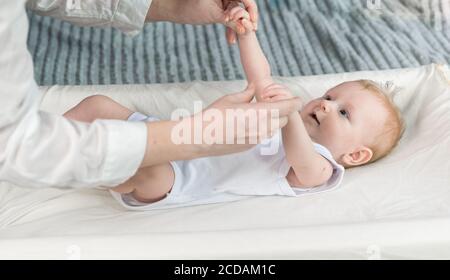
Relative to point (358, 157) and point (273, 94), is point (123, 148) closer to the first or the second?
point (273, 94)

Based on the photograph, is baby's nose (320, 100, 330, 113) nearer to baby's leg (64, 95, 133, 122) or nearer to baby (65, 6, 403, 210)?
baby (65, 6, 403, 210)

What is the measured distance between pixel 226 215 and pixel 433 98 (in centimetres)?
52

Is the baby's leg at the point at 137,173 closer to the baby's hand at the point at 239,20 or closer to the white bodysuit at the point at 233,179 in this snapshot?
the white bodysuit at the point at 233,179

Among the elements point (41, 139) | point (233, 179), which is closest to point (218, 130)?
point (41, 139)

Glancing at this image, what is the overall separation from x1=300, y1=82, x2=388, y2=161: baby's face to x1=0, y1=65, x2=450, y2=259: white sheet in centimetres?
5

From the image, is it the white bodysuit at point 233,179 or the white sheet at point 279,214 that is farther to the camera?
the white bodysuit at point 233,179

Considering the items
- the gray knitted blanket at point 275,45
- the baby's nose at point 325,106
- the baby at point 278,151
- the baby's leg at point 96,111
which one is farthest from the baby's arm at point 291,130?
the gray knitted blanket at point 275,45

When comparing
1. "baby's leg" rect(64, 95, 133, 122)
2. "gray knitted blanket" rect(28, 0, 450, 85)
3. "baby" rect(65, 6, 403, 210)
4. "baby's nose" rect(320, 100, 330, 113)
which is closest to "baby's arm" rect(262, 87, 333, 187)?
"baby" rect(65, 6, 403, 210)

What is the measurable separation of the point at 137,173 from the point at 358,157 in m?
0.40

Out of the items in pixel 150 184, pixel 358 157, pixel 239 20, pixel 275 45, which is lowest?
pixel 150 184

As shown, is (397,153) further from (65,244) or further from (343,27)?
(343,27)

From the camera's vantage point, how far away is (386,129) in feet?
3.78

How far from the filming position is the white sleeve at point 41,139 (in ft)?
2.26

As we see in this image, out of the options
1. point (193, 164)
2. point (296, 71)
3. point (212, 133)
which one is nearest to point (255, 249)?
point (212, 133)
